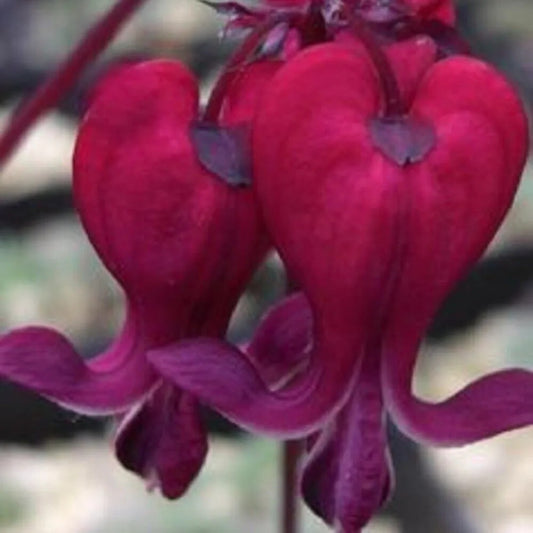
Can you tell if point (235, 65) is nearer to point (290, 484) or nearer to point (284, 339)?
point (284, 339)

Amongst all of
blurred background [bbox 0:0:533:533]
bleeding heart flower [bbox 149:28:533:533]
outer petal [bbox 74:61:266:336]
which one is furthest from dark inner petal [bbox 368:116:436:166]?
blurred background [bbox 0:0:533:533]

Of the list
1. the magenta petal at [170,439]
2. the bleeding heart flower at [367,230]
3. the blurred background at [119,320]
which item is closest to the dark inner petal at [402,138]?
the bleeding heart flower at [367,230]

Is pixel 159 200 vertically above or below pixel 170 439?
above

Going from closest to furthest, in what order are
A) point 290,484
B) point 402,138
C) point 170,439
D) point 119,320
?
point 402,138 < point 170,439 < point 290,484 < point 119,320

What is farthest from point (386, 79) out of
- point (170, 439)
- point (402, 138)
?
point (170, 439)

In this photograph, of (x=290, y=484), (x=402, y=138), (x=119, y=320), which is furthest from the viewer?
(x=119, y=320)

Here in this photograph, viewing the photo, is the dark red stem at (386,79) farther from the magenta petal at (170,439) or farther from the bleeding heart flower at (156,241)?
the magenta petal at (170,439)
